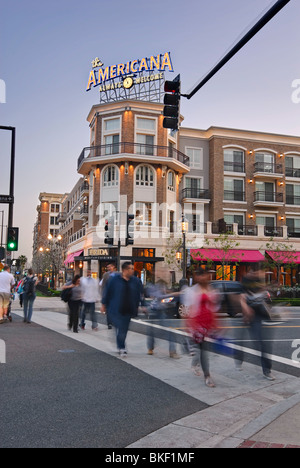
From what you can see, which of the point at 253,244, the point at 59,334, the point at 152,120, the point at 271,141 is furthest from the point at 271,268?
the point at 59,334

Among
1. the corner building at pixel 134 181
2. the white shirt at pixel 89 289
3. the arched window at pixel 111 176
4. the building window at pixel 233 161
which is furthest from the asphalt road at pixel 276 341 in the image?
the building window at pixel 233 161

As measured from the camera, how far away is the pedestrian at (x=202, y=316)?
6645 millimetres

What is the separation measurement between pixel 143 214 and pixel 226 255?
25.7ft

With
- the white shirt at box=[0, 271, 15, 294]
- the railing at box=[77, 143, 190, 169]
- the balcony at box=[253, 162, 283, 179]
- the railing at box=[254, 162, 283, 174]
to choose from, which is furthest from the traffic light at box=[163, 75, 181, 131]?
the railing at box=[254, 162, 283, 174]

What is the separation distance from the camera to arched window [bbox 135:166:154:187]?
121ft

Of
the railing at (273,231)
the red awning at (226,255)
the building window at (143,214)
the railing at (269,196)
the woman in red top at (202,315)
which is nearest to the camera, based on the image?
the woman in red top at (202,315)

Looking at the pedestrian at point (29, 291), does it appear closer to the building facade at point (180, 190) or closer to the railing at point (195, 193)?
the building facade at point (180, 190)

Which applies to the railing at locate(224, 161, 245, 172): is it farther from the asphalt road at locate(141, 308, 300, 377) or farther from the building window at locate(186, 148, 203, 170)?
the asphalt road at locate(141, 308, 300, 377)

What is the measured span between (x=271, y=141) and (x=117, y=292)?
37.7 m

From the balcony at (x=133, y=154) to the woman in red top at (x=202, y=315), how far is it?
2980 cm

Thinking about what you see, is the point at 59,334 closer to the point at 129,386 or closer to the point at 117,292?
the point at 117,292

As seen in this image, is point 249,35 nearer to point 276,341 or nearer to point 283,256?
point 276,341

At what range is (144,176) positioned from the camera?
1460 inches

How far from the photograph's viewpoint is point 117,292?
862 cm
